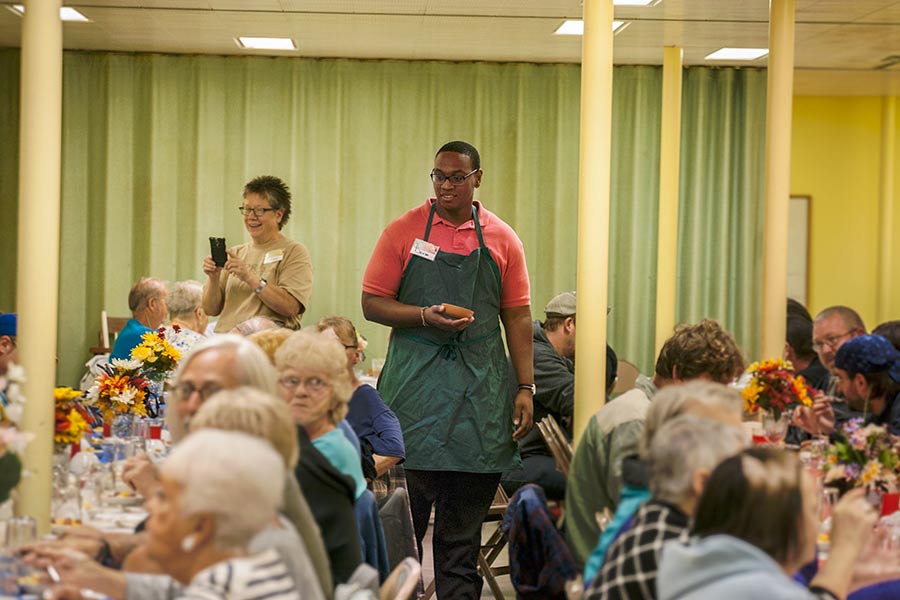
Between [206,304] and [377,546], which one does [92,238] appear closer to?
[206,304]

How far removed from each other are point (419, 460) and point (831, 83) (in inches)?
279

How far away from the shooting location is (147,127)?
9.59m

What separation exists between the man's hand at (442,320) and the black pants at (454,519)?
624 mm

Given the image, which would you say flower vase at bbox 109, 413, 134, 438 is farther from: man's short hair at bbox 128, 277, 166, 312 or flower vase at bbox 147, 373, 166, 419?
man's short hair at bbox 128, 277, 166, 312

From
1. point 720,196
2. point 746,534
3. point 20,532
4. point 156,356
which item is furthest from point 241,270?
point 720,196

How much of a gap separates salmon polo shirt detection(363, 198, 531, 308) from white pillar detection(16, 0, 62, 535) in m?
1.68

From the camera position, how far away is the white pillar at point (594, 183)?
178 inches

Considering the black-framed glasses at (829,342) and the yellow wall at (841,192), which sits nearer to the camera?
the black-framed glasses at (829,342)

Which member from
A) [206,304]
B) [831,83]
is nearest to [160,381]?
[206,304]

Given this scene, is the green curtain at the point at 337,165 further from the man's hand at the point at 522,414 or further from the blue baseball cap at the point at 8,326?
the man's hand at the point at 522,414

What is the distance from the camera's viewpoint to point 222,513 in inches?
78.8

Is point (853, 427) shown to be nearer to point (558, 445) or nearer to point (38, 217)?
point (558, 445)

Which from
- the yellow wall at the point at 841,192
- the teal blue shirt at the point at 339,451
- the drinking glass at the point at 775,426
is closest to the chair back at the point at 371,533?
the teal blue shirt at the point at 339,451

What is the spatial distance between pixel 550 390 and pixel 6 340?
2.35 meters
